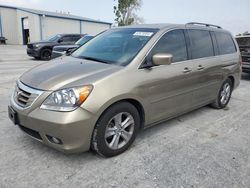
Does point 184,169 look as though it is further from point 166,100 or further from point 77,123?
point 77,123

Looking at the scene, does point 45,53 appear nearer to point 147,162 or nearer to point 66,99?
point 66,99

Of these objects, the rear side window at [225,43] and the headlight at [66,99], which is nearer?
the headlight at [66,99]

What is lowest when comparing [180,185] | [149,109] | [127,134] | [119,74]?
[180,185]

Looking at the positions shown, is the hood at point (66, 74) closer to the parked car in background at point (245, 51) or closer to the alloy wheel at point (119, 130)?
the alloy wheel at point (119, 130)

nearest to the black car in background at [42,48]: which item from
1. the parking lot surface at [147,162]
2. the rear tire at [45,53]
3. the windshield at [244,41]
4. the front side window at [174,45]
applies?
the rear tire at [45,53]

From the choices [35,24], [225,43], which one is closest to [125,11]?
[35,24]

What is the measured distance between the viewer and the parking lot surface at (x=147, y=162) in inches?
105

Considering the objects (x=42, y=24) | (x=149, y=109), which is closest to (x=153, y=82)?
(x=149, y=109)

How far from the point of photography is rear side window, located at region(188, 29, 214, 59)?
14.0ft

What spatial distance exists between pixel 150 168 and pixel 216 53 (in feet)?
9.88

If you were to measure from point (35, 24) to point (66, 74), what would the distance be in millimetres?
32177

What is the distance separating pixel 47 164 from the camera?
9.61 feet

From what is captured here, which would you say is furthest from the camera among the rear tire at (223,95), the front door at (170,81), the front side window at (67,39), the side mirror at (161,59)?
the front side window at (67,39)

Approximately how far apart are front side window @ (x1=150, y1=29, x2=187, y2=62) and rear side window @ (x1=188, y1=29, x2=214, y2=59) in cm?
27
